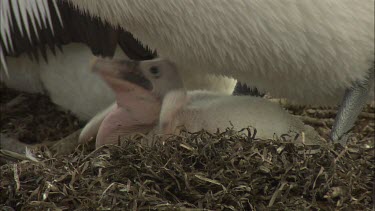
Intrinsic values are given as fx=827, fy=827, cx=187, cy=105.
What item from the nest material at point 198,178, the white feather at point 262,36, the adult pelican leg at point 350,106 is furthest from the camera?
the adult pelican leg at point 350,106

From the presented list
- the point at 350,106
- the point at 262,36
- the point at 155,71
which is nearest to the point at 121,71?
the point at 155,71

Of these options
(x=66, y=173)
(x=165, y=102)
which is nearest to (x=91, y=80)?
(x=165, y=102)

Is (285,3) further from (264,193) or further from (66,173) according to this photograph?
(66,173)

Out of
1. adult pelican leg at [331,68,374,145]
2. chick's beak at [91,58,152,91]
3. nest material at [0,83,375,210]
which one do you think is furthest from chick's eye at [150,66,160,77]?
adult pelican leg at [331,68,374,145]

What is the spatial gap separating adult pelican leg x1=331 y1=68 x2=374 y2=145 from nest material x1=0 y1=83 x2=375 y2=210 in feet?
0.59

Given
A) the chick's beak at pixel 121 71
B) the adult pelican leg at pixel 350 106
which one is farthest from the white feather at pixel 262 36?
the chick's beak at pixel 121 71

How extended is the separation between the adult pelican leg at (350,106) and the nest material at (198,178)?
18 cm

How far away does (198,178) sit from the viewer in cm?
190

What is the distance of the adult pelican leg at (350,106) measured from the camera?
223 cm

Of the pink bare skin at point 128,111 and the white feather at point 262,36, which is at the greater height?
the white feather at point 262,36

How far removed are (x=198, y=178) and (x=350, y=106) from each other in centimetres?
57

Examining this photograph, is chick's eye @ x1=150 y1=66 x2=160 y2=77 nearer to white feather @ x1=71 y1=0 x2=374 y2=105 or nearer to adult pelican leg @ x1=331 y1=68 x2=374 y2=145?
white feather @ x1=71 y1=0 x2=374 y2=105

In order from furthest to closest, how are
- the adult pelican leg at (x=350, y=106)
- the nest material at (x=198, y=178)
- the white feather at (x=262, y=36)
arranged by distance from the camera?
the adult pelican leg at (x=350, y=106) → the white feather at (x=262, y=36) → the nest material at (x=198, y=178)

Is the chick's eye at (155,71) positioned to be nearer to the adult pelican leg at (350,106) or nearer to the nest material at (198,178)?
the nest material at (198,178)
